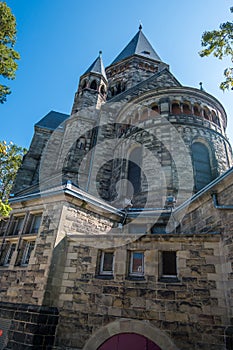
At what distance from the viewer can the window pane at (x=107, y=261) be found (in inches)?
252

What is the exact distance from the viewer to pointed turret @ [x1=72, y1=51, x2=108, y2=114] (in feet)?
56.0

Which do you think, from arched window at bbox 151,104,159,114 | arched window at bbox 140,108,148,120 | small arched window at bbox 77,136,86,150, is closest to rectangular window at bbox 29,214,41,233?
small arched window at bbox 77,136,86,150

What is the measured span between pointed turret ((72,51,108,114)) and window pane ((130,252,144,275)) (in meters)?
12.9

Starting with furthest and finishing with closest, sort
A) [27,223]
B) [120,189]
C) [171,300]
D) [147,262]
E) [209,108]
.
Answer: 1. [209,108]
2. [120,189]
3. [27,223]
4. [147,262]
5. [171,300]

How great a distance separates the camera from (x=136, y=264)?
20.3 feet

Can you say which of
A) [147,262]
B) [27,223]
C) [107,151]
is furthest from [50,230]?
[107,151]

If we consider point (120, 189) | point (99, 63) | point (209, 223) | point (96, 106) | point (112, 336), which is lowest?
point (112, 336)

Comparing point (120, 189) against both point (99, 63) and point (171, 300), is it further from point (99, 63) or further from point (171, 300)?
point (99, 63)

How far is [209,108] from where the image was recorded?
13.2m

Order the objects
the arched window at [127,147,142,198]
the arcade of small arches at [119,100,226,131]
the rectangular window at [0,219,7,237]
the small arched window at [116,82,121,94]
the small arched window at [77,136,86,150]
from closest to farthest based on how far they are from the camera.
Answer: the rectangular window at [0,219,7,237], the arched window at [127,147,142,198], the arcade of small arches at [119,100,226,131], the small arched window at [77,136,86,150], the small arched window at [116,82,121,94]

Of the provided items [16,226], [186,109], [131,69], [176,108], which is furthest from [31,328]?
[131,69]

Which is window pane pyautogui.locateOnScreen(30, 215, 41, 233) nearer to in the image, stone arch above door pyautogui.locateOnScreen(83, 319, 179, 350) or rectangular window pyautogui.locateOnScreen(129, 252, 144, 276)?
rectangular window pyautogui.locateOnScreen(129, 252, 144, 276)

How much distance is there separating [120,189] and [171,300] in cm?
711

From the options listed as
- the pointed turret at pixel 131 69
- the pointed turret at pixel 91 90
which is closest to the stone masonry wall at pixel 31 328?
the pointed turret at pixel 91 90
